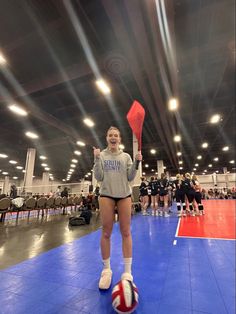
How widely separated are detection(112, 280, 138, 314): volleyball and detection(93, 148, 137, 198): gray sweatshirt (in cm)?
72

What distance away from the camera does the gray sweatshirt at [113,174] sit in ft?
5.42

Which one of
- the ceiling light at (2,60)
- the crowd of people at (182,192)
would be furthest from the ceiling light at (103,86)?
the crowd of people at (182,192)

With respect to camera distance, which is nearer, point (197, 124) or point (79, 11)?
point (79, 11)

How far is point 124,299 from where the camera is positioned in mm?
1254

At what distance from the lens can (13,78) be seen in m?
5.09

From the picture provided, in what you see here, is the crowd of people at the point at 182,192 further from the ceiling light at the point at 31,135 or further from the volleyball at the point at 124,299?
the ceiling light at the point at 31,135

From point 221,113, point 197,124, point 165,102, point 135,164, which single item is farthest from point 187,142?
point 135,164

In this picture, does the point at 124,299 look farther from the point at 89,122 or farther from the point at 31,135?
the point at 31,135

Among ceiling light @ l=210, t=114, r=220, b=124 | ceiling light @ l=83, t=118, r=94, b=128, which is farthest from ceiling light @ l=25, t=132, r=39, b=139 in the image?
ceiling light @ l=210, t=114, r=220, b=124

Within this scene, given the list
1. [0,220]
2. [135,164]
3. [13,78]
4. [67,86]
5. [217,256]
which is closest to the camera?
[135,164]

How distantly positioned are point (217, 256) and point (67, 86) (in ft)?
18.7

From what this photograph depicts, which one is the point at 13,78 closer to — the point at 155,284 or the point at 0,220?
the point at 0,220

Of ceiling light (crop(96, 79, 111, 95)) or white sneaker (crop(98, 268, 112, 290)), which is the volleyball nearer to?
white sneaker (crop(98, 268, 112, 290))

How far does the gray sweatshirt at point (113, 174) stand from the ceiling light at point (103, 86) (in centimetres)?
411
